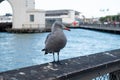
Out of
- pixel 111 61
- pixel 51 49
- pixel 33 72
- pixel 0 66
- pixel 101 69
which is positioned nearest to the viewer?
pixel 33 72

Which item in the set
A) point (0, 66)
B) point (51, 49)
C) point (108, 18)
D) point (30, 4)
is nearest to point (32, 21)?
point (30, 4)

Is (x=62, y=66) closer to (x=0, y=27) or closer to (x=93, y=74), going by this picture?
(x=93, y=74)

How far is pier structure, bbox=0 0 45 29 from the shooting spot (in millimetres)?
61366

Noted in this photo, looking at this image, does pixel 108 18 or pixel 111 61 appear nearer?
pixel 111 61

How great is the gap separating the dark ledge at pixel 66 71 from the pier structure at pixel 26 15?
5769cm

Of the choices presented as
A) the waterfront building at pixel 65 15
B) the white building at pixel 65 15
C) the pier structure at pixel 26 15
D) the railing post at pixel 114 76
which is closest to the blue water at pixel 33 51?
the railing post at pixel 114 76

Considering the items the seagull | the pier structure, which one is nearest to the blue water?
the seagull

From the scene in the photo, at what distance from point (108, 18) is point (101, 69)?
128173 mm

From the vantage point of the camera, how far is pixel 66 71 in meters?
2.81

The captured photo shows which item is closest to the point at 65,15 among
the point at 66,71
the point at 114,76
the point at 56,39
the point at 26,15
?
the point at 26,15

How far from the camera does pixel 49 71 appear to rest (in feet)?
9.30

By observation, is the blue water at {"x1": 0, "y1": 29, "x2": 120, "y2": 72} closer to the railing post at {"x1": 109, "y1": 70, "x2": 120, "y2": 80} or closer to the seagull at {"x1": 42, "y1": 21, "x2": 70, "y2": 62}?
the seagull at {"x1": 42, "y1": 21, "x2": 70, "y2": 62}

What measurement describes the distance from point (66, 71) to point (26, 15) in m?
59.7

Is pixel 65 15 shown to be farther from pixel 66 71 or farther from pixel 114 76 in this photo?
pixel 66 71
